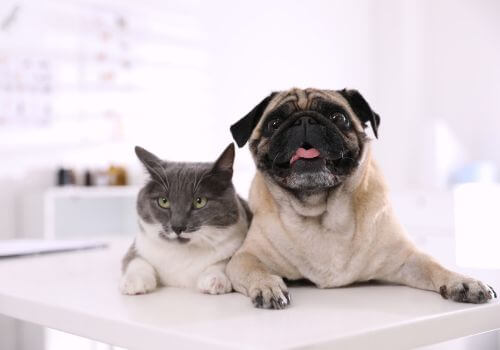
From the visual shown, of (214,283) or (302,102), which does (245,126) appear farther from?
(214,283)

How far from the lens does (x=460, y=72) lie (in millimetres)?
4867

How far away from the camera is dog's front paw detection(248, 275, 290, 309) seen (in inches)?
33.7

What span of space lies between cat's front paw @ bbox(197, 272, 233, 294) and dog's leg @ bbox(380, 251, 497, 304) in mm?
288

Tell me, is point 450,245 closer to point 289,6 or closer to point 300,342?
point 300,342

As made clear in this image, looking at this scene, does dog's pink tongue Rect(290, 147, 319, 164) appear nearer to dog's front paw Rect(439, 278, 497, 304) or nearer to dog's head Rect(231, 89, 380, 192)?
dog's head Rect(231, 89, 380, 192)

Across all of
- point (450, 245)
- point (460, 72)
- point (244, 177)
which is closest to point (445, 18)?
point (460, 72)

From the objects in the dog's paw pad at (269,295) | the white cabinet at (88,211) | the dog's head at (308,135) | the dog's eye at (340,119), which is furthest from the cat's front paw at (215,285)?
the white cabinet at (88,211)

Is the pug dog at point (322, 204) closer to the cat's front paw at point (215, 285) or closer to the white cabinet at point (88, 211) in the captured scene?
the cat's front paw at point (215, 285)

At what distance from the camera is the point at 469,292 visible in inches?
34.4

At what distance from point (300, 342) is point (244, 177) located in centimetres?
362

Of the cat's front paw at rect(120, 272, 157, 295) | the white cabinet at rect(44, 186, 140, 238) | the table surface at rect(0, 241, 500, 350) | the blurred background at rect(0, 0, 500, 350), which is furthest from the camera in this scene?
the blurred background at rect(0, 0, 500, 350)

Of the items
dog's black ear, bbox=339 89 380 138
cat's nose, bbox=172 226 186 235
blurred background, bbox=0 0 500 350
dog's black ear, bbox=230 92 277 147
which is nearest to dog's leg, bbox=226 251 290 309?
cat's nose, bbox=172 226 186 235

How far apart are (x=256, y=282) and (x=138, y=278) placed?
0.23 m

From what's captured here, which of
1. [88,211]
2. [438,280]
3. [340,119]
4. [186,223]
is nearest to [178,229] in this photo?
[186,223]
